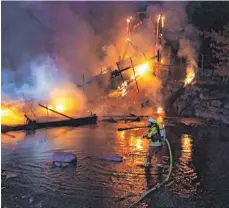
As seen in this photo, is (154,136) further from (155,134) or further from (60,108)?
(60,108)

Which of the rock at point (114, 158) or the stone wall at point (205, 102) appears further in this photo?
the stone wall at point (205, 102)

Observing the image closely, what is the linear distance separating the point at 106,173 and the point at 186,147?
5103 millimetres

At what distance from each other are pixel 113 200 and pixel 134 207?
2.02 feet

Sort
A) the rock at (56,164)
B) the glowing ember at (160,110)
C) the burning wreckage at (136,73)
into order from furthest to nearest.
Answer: the burning wreckage at (136,73) → the glowing ember at (160,110) → the rock at (56,164)

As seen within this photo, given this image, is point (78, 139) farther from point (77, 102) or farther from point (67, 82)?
point (67, 82)

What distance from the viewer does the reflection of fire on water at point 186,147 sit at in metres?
13.0

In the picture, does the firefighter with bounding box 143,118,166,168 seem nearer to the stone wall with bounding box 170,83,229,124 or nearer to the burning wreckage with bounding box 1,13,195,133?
the stone wall with bounding box 170,83,229,124

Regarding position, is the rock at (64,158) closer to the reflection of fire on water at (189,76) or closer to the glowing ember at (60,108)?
the glowing ember at (60,108)

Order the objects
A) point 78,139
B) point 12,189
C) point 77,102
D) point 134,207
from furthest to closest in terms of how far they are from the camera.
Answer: point 77,102 < point 78,139 < point 12,189 < point 134,207

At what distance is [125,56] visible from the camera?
108 feet

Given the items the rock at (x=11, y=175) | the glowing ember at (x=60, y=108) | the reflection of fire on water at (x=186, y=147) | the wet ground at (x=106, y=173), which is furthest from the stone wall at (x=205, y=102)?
the rock at (x=11, y=175)

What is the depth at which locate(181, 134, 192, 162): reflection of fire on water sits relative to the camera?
42.5ft

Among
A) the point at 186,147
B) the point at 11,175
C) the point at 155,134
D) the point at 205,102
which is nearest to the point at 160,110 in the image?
the point at 205,102

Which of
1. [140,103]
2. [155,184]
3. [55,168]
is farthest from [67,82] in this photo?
[155,184]
